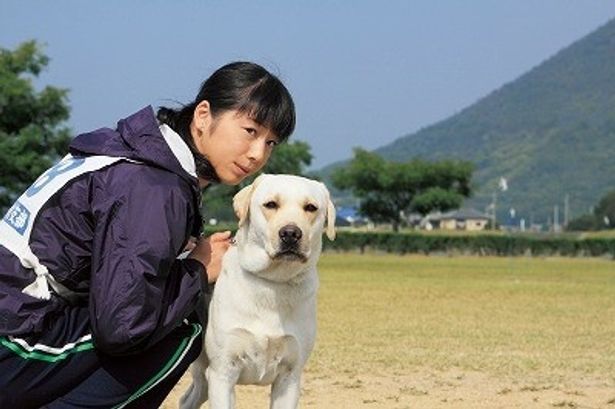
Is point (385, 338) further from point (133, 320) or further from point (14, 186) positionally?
point (14, 186)

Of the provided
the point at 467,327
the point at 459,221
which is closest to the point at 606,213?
the point at 459,221

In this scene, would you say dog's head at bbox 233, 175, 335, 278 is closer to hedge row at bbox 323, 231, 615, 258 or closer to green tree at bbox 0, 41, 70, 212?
green tree at bbox 0, 41, 70, 212

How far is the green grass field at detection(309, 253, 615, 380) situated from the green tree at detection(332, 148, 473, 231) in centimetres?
7304

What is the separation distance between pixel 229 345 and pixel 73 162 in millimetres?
1231

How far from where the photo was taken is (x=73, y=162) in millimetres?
4609

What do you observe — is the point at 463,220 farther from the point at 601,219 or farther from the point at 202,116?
the point at 202,116

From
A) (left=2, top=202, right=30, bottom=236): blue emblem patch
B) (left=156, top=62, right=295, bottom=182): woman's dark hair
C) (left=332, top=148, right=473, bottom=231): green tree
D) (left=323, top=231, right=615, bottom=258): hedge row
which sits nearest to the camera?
(left=2, top=202, right=30, bottom=236): blue emblem patch

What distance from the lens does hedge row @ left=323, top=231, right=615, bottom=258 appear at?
63.5 m

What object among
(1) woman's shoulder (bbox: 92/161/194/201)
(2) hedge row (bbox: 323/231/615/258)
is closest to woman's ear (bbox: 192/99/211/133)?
(1) woman's shoulder (bbox: 92/161/194/201)

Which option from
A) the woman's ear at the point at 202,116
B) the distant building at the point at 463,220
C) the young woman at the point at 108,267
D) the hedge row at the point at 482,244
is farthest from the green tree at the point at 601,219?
the young woman at the point at 108,267

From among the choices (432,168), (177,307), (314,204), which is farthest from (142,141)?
(432,168)

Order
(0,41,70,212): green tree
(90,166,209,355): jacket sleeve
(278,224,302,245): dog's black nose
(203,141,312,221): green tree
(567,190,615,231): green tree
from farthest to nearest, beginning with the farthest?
1. (567,190,615,231): green tree
2. (203,141,312,221): green tree
3. (0,41,70,212): green tree
4. (278,224,302,245): dog's black nose
5. (90,166,209,355): jacket sleeve

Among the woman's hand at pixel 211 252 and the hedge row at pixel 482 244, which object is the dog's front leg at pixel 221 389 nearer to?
the woman's hand at pixel 211 252

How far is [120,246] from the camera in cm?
424
